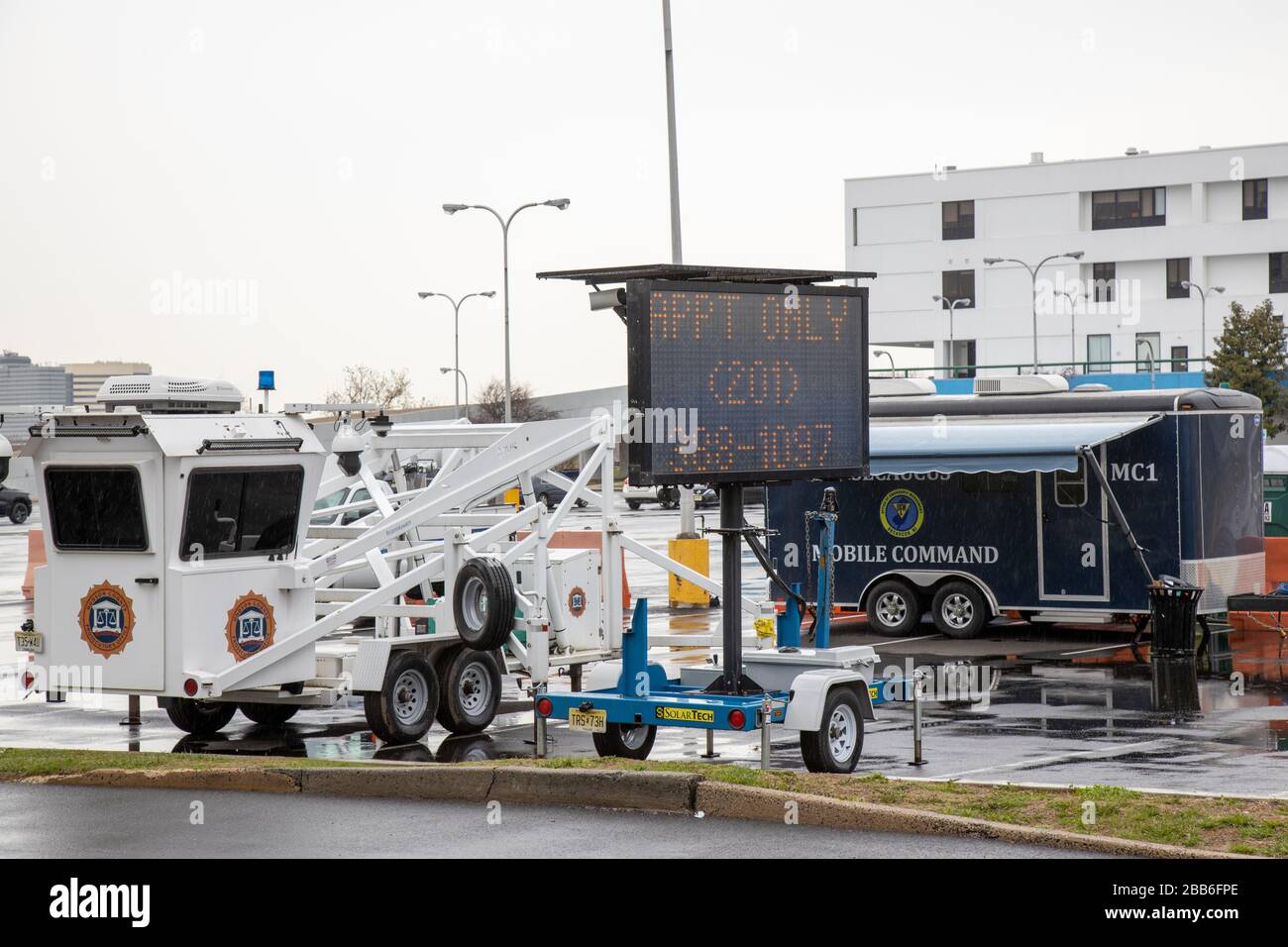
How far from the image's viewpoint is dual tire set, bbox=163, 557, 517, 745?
13.9m

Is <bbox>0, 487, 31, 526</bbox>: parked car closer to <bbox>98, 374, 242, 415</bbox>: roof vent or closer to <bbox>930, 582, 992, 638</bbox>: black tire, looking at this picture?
<bbox>930, 582, 992, 638</bbox>: black tire

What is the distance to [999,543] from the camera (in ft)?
72.4

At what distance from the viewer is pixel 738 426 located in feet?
38.8

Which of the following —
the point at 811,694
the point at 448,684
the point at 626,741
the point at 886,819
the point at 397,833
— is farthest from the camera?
the point at 448,684

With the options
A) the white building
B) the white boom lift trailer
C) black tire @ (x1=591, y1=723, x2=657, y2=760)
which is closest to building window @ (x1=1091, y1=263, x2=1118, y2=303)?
the white building

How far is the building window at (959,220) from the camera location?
85894 mm

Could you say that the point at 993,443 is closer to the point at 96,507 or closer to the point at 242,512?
the point at 242,512

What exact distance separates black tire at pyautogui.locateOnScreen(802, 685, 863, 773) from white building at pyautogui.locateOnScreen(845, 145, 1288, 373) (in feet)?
229

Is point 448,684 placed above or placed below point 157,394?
below

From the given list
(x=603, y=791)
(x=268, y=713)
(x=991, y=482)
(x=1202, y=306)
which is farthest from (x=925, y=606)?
(x=1202, y=306)

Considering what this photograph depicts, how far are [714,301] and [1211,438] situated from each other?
1112 centimetres
